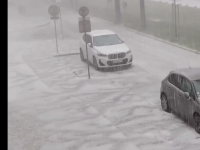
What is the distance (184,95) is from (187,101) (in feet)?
0.76

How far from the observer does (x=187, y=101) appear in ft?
39.2

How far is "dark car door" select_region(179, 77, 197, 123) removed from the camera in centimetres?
1173

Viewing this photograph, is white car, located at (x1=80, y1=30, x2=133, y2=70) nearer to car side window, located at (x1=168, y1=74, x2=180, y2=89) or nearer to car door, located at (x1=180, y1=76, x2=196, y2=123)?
car side window, located at (x1=168, y1=74, x2=180, y2=89)

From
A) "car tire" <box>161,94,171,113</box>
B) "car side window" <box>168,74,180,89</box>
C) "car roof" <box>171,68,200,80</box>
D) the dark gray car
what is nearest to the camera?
the dark gray car

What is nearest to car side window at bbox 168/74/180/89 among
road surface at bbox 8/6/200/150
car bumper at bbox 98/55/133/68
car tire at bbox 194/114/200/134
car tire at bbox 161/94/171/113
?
car tire at bbox 161/94/171/113

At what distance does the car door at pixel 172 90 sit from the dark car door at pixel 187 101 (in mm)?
430

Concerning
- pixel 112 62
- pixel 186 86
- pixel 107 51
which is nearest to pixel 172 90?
pixel 186 86

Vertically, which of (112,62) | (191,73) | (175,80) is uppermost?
(191,73)

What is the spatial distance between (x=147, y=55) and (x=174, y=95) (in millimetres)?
11707

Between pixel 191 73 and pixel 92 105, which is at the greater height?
pixel 191 73

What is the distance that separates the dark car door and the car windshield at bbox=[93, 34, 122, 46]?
9741 mm

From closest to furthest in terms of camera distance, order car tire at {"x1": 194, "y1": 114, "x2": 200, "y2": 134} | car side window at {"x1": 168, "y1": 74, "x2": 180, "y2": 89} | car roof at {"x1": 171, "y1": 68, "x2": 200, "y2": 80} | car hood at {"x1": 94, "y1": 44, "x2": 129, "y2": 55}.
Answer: car tire at {"x1": 194, "y1": 114, "x2": 200, "y2": 134} < car roof at {"x1": 171, "y1": 68, "x2": 200, "y2": 80} < car side window at {"x1": 168, "y1": 74, "x2": 180, "y2": 89} < car hood at {"x1": 94, "y1": 44, "x2": 129, "y2": 55}

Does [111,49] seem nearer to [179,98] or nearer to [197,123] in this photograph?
[179,98]
